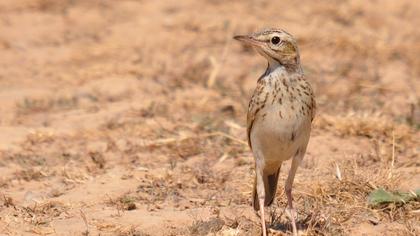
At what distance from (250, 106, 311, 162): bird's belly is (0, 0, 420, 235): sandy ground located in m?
0.50

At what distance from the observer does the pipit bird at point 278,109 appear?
614 cm

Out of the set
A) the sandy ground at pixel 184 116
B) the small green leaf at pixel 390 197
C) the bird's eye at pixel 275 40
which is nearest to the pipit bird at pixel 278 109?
the bird's eye at pixel 275 40

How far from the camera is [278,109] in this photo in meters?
6.13

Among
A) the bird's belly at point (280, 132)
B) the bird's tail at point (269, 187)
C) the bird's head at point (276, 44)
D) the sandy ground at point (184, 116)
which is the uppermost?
the bird's head at point (276, 44)

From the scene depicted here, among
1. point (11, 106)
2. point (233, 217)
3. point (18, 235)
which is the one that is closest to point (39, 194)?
point (18, 235)

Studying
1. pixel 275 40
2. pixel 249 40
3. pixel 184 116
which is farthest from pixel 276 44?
pixel 184 116

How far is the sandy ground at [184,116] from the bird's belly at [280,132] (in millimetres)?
495

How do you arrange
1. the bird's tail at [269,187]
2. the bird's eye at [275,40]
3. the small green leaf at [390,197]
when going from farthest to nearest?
the small green leaf at [390,197] < the bird's tail at [269,187] < the bird's eye at [275,40]

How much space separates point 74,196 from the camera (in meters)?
7.18

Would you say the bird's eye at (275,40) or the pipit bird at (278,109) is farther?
the bird's eye at (275,40)

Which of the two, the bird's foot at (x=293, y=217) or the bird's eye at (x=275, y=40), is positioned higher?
the bird's eye at (x=275, y=40)

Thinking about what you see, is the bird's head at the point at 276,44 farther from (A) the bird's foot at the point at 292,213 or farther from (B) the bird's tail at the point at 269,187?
(A) the bird's foot at the point at 292,213

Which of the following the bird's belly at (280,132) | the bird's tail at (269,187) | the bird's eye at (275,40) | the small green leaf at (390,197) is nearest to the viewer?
the bird's belly at (280,132)

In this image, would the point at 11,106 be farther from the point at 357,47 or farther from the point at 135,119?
the point at 357,47
